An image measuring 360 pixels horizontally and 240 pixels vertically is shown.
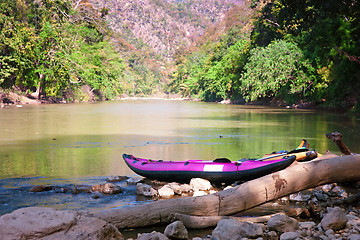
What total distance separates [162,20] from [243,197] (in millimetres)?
154902

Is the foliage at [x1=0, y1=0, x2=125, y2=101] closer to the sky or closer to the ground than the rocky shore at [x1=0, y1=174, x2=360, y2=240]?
closer to the sky

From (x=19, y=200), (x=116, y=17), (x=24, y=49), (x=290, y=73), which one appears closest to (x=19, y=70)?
(x=24, y=49)

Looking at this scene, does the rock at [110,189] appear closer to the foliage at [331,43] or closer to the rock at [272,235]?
the rock at [272,235]

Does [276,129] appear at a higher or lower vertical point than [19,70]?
lower

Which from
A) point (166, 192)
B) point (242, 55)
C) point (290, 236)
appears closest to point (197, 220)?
point (290, 236)

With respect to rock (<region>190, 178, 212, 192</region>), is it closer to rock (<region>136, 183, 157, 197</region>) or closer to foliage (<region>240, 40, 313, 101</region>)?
rock (<region>136, 183, 157, 197</region>)

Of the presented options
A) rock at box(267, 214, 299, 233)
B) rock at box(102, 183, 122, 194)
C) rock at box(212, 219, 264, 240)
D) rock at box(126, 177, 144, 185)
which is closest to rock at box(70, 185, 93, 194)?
rock at box(102, 183, 122, 194)

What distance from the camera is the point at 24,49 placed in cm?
3064

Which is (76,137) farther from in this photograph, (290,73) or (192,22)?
(192,22)

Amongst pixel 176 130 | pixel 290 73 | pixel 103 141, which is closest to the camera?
pixel 103 141

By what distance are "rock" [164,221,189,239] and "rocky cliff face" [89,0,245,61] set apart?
400 feet

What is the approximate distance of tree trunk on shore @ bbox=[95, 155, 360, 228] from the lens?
13.6 feet

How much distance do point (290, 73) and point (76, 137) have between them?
63.1ft

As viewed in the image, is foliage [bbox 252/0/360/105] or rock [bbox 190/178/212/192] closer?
rock [bbox 190/178/212/192]
